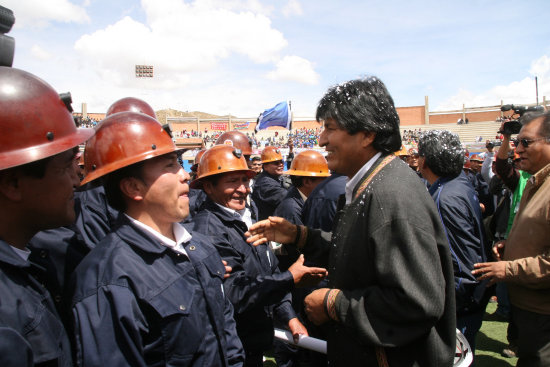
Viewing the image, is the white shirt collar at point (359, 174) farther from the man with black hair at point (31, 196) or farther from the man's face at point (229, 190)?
the man with black hair at point (31, 196)

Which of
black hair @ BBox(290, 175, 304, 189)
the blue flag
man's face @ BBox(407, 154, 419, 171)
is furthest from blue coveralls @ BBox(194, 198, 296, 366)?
the blue flag

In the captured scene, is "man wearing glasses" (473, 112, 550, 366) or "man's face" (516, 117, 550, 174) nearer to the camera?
"man wearing glasses" (473, 112, 550, 366)

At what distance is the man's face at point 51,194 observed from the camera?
1563mm

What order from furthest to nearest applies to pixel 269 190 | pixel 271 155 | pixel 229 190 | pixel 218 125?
1. pixel 218 125
2. pixel 271 155
3. pixel 269 190
4. pixel 229 190

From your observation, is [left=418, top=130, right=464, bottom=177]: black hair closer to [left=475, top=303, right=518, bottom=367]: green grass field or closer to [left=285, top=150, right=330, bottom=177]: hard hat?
[left=285, top=150, right=330, bottom=177]: hard hat

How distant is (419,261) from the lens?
162cm

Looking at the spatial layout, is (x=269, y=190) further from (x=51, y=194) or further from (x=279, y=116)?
(x=279, y=116)

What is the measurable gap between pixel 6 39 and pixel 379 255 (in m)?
1.95

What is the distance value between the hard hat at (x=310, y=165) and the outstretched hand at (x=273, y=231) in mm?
2223

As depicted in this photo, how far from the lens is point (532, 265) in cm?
280

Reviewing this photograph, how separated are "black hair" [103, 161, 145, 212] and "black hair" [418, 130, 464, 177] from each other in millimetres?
2794

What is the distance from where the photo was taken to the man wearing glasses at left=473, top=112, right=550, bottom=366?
2.81m

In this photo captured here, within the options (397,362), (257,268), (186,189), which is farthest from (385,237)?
(257,268)

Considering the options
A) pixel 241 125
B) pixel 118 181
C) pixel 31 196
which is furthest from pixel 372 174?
pixel 241 125
